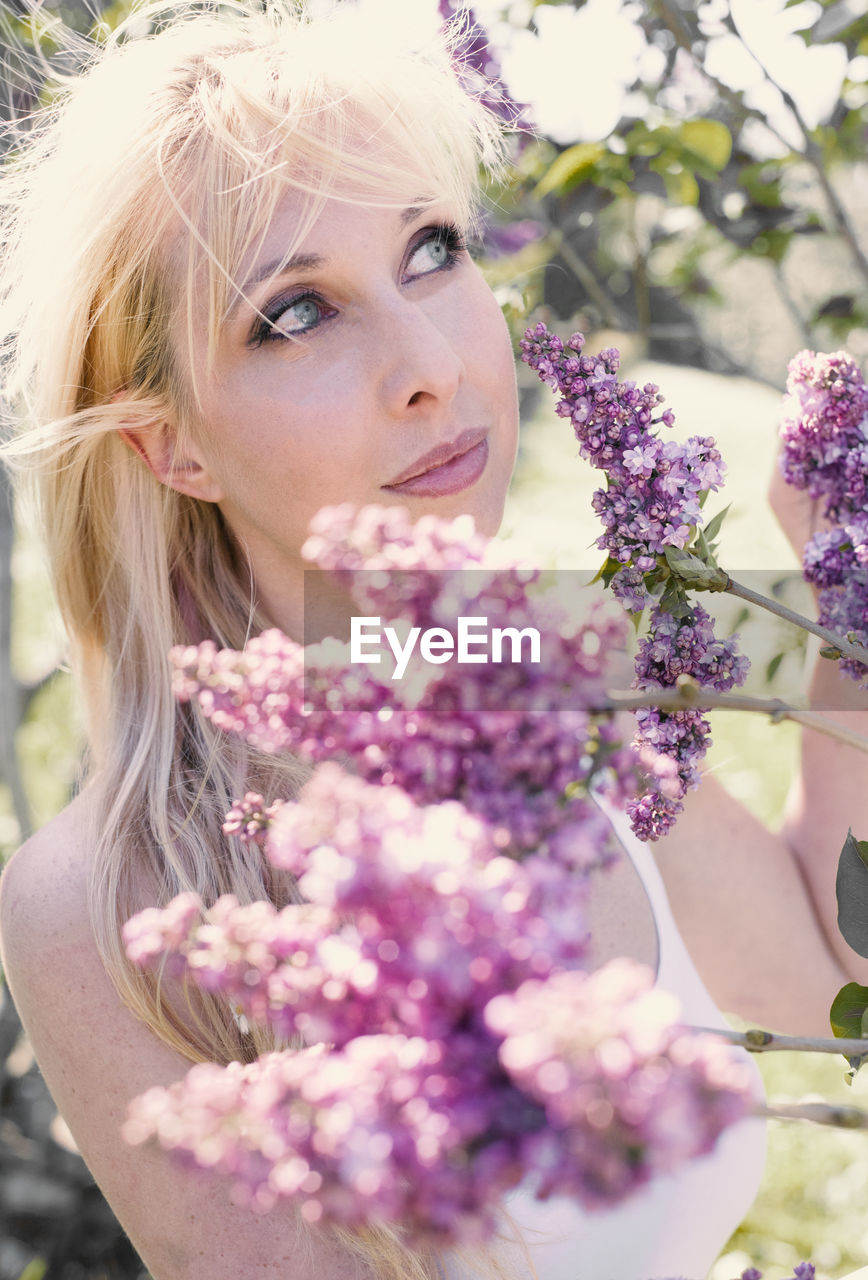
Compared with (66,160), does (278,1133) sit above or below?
below

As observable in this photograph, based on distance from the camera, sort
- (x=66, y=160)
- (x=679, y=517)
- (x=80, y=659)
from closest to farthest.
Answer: (x=679, y=517) → (x=66, y=160) → (x=80, y=659)

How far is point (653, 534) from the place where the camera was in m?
0.77

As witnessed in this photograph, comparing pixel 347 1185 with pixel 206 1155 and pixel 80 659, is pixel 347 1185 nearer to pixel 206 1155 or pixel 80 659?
pixel 206 1155

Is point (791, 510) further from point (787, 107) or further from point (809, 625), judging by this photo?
point (787, 107)

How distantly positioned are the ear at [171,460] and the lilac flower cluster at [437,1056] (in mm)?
1191

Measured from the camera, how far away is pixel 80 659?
5.97 feet

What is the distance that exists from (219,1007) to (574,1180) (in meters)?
1.12

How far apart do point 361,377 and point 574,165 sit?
0.93 meters

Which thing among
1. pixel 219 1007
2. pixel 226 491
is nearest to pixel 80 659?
pixel 226 491

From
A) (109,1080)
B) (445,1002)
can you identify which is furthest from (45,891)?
(445,1002)

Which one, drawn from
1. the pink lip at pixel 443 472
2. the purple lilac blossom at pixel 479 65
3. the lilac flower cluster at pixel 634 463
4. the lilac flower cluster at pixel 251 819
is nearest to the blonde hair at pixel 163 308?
the purple lilac blossom at pixel 479 65

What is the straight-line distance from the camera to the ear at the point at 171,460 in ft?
5.04

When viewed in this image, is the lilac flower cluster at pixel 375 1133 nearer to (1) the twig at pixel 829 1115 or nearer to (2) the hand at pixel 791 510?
(1) the twig at pixel 829 1115

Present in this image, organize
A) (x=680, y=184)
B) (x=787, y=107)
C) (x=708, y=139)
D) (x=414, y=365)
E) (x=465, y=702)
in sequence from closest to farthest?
1. (x=465, y=702)
2. (x=414, y=365)
3. (x=787, y=107)
4. (x=708, y=139)
5. (x=680, y=184)
